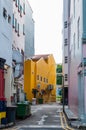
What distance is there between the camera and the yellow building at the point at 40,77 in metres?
66.2

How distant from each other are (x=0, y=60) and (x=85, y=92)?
5.72m

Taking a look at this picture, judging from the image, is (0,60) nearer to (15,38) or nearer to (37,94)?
(15,38)

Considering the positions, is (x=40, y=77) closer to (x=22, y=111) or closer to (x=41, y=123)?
(x=22, y=111)

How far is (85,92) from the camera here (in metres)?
24.1

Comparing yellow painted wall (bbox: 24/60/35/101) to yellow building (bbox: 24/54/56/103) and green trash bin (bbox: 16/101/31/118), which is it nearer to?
yellow building (bbox: 24/54/56/103)

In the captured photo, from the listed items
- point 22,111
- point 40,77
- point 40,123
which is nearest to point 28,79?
point 40,77

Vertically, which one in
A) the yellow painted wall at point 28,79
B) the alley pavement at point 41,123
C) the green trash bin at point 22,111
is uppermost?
the yellow painted wall at point 28,79

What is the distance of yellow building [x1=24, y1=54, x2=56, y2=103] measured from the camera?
6625 cm

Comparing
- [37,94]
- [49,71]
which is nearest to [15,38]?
[37,94]

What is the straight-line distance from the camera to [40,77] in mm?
74625

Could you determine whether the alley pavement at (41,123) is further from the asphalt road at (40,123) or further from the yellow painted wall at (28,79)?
the yellow painted wall at (28,79)

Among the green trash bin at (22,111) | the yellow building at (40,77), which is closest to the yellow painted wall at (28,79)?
the yellow building at (40,77)

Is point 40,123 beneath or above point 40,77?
beneath

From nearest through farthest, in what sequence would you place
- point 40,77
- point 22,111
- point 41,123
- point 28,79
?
point 41,123 < point 22,111 < point 28,79 < point 40,77
